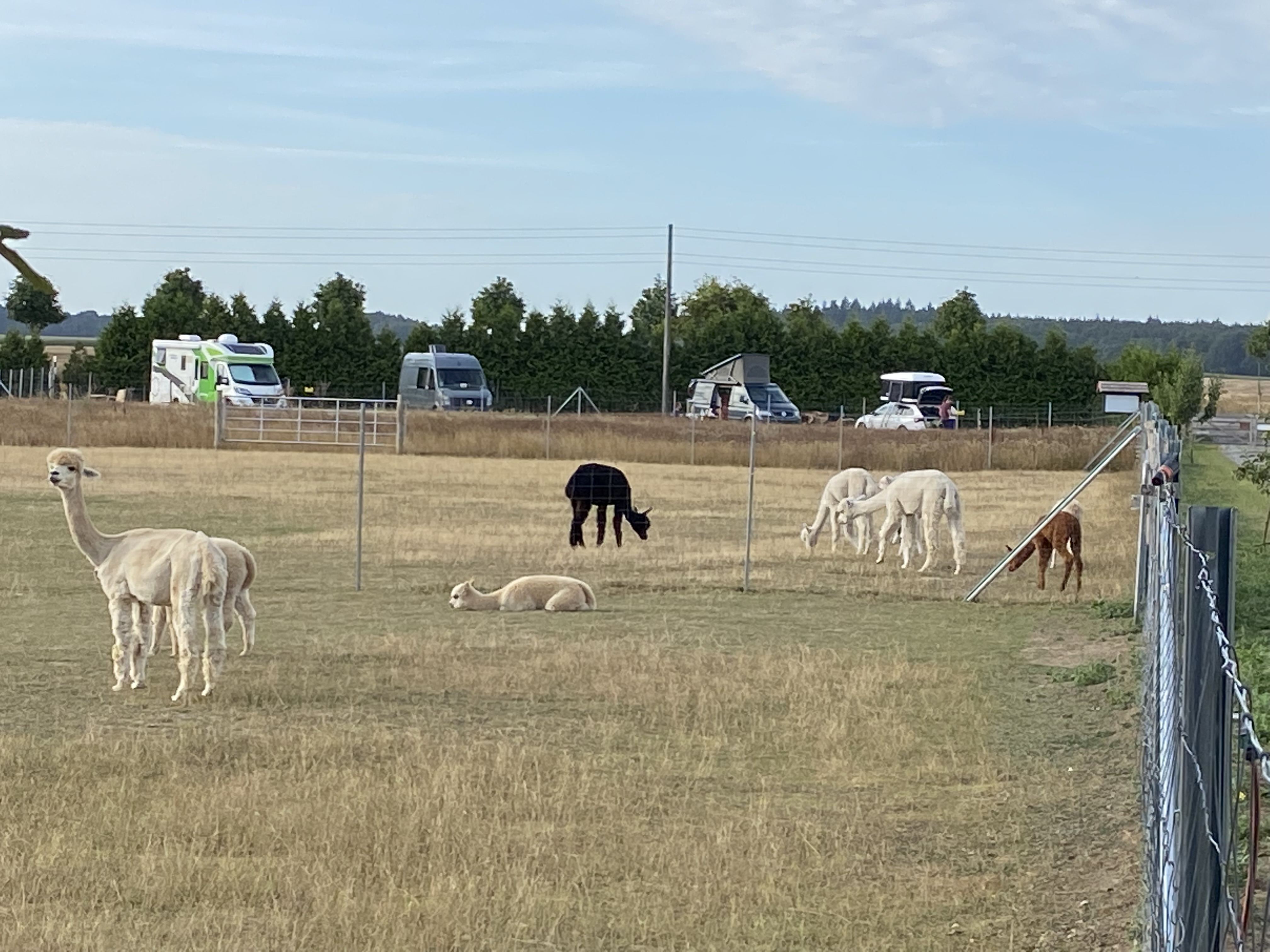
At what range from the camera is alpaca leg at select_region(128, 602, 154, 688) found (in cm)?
1112

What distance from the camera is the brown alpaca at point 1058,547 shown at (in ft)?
55.2

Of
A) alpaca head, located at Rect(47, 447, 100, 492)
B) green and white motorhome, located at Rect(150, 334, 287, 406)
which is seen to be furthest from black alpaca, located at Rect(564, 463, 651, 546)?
green and white motorhome, located at Rect(150, 334, 287, 406)

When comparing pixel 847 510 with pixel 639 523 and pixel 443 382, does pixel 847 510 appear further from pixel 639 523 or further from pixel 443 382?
pixel 443 382

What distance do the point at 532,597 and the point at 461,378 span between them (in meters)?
39.6

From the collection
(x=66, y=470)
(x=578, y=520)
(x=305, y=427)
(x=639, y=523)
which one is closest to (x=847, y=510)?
(x=639, y=523)

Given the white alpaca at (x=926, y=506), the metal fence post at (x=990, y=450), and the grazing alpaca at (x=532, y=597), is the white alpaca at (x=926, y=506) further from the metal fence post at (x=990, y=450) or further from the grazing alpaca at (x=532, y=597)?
the metal fence post at (x=990, y=450)

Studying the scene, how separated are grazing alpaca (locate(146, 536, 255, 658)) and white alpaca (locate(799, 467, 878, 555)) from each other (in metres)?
8.83

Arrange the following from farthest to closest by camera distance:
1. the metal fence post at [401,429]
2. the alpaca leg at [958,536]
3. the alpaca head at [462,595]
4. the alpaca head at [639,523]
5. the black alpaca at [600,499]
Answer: the metal fence post at [401,429] < the alpaca head at [639,523] < the black alpaca at [600,499] < the alpaca leg at [958,536] < the alpaca head at [462,595]

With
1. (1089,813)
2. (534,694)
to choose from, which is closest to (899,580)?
(534,694)

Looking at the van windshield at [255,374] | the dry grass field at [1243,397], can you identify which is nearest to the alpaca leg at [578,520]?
the van windshield at [255,374]

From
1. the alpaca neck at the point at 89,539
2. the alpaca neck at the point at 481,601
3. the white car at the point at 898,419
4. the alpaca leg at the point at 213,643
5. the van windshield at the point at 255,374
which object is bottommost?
the alpaca neck at the point at 481,601

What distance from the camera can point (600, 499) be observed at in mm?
20953

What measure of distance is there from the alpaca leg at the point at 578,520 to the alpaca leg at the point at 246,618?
827 centimetres

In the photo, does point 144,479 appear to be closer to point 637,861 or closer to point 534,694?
point 534,694
